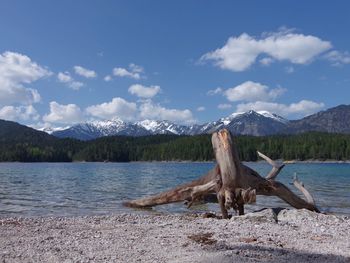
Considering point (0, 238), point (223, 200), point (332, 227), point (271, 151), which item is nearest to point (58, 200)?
point (223, 200)

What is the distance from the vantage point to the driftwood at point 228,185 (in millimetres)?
19422

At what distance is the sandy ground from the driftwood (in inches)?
51.7

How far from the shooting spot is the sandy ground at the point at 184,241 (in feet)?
36.0

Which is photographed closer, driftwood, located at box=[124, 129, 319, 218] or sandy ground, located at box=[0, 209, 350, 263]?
sandy ground, located at box=[0, 209, 350, 263]

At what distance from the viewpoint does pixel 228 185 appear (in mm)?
19531

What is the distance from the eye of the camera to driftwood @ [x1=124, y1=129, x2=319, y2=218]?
765 inches

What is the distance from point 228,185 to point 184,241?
678cm

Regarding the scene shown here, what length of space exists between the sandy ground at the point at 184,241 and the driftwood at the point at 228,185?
1312 mm

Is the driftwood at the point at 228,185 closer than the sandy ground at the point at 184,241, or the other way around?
the sandy ground at the point at 184,241

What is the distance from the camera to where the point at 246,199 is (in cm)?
1902

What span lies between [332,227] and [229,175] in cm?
482

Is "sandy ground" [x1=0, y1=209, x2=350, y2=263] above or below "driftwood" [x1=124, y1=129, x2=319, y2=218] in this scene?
below

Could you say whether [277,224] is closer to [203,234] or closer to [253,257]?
[203,234]

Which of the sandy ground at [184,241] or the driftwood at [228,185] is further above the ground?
the driftwood at [228,185]
